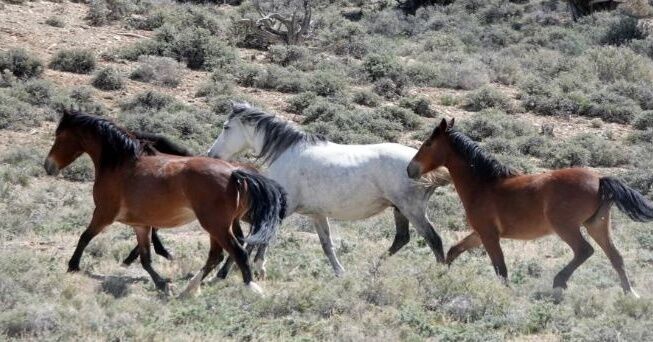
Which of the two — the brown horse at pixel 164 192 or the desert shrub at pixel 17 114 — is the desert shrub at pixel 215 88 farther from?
the brown horse at pixel 164 192

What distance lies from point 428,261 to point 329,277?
1.39 m

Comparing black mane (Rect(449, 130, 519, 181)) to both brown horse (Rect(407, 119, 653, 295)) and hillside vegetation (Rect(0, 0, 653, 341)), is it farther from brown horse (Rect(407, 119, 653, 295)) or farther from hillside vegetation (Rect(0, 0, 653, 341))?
hillside vegetation (Rect(0, 0, 653, 341))

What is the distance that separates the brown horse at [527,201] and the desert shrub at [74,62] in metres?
14.1

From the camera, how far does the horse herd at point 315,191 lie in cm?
896

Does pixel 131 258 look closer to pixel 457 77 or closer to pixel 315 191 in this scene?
pixel 315 191

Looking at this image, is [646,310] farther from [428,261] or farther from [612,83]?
[612,83]

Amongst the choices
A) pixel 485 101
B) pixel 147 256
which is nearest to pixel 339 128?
pixel 485 101

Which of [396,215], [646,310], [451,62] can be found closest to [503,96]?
[451,62]

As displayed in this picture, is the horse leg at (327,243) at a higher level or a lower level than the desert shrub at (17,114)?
higher

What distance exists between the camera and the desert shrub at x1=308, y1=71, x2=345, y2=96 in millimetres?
23219

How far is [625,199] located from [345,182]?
3.03 meters

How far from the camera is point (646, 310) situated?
27.0 feet

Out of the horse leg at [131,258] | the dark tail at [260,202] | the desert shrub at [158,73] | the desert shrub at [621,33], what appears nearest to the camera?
the dark tail at [260,202]

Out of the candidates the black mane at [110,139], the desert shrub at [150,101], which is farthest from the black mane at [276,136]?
the desert shrub at [150,101]
